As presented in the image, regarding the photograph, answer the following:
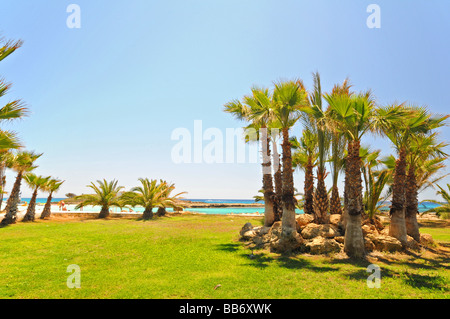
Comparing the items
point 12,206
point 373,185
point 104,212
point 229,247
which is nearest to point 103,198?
point 104,212

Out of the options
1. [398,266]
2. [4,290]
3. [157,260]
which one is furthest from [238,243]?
[4,290]

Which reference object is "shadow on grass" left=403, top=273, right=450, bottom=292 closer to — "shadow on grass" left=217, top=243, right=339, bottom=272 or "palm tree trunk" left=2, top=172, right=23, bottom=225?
"shadow on grass" left=217, top=243, right=339, bottom=272

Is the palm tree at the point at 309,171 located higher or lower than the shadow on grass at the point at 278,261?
higher

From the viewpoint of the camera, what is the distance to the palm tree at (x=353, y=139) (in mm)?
9328

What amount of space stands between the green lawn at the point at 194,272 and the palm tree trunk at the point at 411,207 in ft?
5.43

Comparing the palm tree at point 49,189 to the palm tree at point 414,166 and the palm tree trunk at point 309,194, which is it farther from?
the palm tree at point 414,166

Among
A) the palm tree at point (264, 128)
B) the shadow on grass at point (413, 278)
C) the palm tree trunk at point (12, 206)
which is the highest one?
the palm tree at point (264, 128)

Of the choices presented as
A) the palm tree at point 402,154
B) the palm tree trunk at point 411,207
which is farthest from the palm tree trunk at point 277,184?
the palm tree trunk at point 411,207

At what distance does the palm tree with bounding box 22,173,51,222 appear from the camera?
1966 centimetres

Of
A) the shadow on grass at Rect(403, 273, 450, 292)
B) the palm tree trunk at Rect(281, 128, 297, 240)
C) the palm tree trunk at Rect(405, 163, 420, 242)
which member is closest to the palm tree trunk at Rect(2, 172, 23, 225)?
the palm tree trunk at Rect(281, 128, 297, 240)

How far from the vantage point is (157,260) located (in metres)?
8.76

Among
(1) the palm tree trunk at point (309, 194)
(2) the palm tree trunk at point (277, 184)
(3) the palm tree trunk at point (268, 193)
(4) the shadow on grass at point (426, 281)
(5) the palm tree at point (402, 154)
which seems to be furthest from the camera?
(3) the palm tree trunk at point (268, 193)
